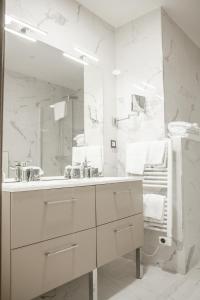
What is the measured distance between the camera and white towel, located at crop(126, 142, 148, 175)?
2150 millimetres

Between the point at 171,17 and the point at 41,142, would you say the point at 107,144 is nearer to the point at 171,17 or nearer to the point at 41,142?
the point at 41,142

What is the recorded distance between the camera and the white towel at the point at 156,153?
2051 mm

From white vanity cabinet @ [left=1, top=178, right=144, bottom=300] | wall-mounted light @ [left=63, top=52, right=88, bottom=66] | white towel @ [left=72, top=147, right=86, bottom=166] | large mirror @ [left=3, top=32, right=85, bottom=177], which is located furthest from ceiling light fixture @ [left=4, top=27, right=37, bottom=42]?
white vanity cabinet @ [left=1, top=178, right=144, bottom=300]

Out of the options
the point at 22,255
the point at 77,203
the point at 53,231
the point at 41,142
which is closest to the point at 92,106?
the point at 41,142

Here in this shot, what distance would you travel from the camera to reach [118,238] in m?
1.71

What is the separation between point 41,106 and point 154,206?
1214 millimetres

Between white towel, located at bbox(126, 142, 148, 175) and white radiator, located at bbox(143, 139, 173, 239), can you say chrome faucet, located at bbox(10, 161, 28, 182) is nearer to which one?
white towel, located at bbox(126, 142, 148, 175)

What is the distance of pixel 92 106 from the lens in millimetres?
2334

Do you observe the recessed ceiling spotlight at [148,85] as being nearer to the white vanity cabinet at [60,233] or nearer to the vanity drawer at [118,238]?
the white vanity cabinet at [60,233]

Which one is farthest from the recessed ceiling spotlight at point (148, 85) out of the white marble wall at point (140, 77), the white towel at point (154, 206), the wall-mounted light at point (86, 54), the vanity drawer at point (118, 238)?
the vanity drawer at point (118, 238)

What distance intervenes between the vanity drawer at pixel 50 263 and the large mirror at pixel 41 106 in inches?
24.3

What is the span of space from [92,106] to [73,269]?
1.43 m

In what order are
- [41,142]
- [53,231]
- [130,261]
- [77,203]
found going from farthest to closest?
[130,261] → [41,142] → [77,203] → [53,231]

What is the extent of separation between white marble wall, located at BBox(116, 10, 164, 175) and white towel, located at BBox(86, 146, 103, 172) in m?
0.28
